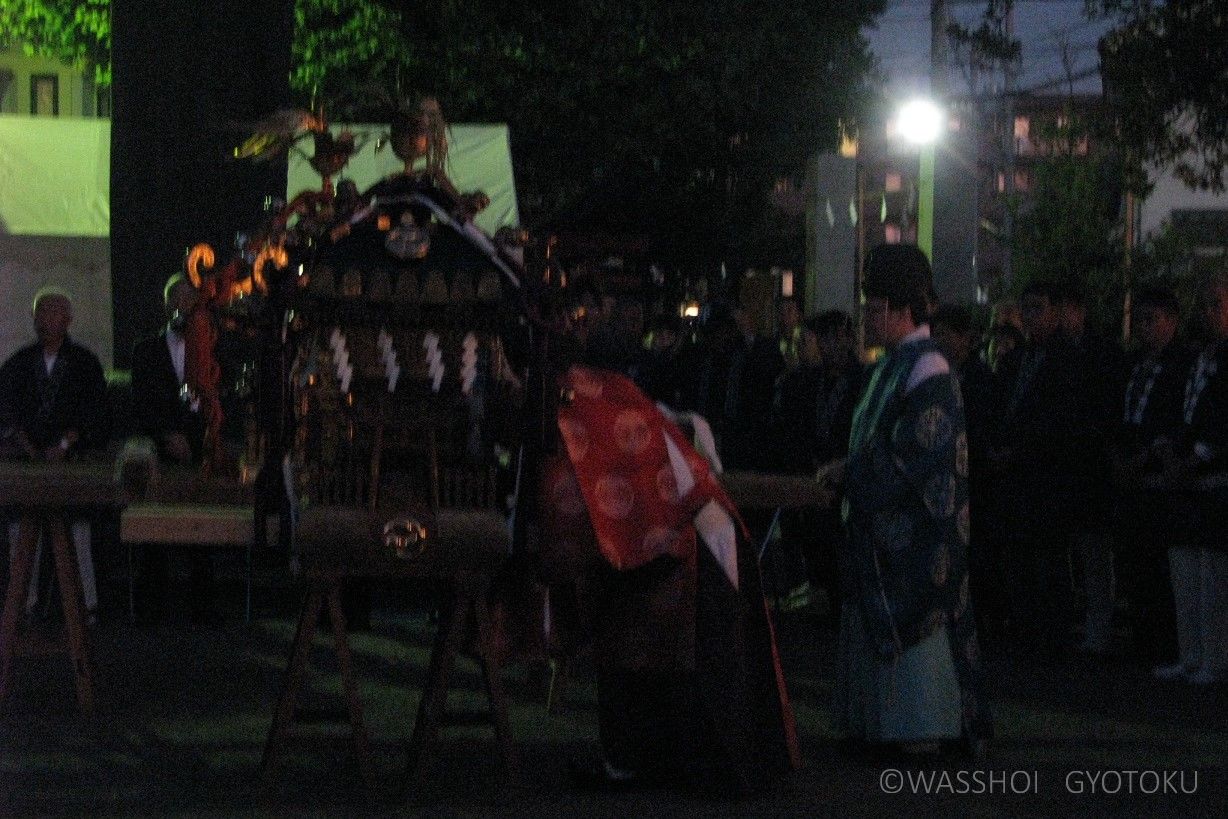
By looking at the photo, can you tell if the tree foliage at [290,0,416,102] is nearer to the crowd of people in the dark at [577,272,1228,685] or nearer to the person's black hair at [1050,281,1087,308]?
the crowd of people in the dark at [577,272,1228,685]

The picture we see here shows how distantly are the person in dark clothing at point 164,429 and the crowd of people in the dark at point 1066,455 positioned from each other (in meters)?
2.70

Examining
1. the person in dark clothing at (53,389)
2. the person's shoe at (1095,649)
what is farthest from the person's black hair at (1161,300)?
the person in dark clothing at (53,389)

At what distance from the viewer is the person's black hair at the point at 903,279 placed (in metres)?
7.95

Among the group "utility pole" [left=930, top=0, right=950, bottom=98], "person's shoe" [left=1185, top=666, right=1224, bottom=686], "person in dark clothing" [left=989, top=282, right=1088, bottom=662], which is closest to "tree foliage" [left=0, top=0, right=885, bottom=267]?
"utility pole" [left=930, top=0, right=950, bottom=98]

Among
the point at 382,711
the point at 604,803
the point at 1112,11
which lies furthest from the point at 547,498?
the point at 1112,11

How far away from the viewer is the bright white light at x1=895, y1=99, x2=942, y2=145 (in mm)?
20416

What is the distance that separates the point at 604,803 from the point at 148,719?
2.66 m

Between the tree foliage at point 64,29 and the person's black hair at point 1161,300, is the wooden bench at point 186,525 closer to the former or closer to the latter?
the person's black hair at point 1161,300

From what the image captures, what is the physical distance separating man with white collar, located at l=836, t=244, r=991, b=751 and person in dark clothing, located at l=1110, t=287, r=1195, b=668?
3.12m

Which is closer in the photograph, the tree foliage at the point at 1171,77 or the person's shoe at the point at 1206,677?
the person's shoe at the point at 1206,677

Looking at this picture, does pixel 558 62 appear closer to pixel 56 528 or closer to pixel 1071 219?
pixel 1071 219

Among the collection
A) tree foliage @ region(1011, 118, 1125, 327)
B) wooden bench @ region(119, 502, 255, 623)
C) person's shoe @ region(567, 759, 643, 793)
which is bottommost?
person's shoe @ region(567, 759, 643, 793)

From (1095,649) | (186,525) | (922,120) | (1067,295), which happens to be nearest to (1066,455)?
(1067,295)

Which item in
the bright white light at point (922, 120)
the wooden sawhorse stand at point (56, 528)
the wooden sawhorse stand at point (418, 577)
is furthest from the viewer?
the bright white light at point (922, 120)
